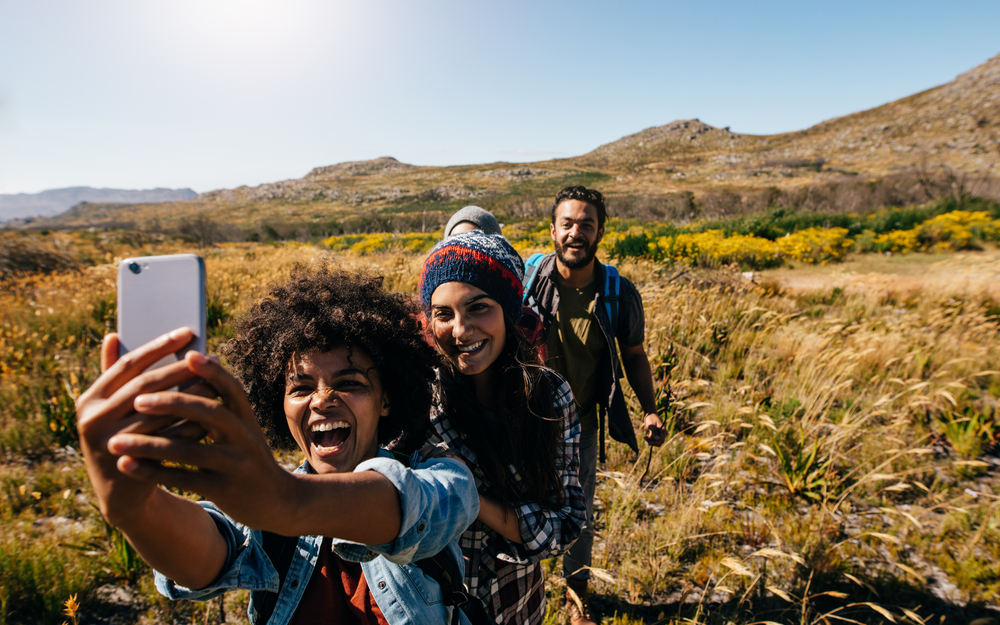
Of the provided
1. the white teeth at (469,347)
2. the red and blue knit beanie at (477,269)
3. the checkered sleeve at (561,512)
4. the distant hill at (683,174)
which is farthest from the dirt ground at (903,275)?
the distant hill at (683,174)

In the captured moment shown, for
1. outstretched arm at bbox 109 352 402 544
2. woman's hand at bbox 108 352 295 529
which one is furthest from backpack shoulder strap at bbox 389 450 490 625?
woman's hand at bbox 108 352 295 529

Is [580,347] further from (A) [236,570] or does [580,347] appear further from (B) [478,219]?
(A) [236,570]

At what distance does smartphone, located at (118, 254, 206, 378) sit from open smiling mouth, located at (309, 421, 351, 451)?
22.0 inches

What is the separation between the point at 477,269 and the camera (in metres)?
1.52

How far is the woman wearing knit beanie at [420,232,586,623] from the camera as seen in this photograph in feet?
4.33

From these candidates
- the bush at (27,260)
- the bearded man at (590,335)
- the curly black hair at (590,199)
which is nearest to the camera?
the bearded man at (590,335)

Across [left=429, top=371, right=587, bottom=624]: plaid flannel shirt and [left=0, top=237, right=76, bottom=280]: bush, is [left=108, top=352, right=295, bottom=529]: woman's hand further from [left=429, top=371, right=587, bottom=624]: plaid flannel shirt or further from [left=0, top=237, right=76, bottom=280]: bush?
[left=0, top=237, right=76, bottom=280]: bush

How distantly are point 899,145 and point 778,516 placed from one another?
3581 inches

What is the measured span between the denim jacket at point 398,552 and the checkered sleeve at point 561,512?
10.7 inches

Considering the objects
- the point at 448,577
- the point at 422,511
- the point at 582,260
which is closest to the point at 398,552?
the point at 422,511

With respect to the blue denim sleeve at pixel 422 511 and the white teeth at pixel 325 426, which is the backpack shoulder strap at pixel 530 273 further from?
the blue denim sleeve at pixel 422 511

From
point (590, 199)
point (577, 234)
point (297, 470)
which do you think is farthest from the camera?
point (590, 199)

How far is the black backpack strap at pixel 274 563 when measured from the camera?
103cm

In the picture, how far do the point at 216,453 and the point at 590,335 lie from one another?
213 cm
